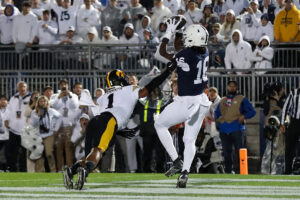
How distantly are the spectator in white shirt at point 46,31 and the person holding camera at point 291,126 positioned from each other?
310 inches

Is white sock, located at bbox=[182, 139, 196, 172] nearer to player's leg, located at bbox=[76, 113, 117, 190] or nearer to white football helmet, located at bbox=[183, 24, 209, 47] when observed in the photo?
player's leg, located at bbox=[76, 113, 117, 190]

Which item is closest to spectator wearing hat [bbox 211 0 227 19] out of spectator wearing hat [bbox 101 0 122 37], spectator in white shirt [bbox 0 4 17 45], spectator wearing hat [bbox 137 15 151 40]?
spectator wearing hat [bbox 137 15 151 40]

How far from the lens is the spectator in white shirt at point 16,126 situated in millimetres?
19859

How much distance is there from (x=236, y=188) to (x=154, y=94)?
6.67 m

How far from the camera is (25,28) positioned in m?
22.5

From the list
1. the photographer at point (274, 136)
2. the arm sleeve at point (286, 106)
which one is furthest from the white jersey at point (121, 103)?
the photographer at point (274, 136)

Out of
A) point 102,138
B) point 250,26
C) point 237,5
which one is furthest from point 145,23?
point 102,138

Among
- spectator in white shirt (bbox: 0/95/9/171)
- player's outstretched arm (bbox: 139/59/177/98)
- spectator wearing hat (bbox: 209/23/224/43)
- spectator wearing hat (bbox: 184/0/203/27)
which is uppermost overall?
spectator wearing hat (bbox: 184/0/203/27)

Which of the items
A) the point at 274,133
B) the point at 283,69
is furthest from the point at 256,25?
the point at 274,133

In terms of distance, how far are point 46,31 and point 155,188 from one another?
1209cm

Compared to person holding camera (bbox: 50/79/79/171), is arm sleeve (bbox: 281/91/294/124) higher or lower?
higher

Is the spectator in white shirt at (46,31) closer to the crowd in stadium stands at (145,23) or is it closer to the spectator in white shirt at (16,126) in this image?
the crowd in stadium stands at (145,23)

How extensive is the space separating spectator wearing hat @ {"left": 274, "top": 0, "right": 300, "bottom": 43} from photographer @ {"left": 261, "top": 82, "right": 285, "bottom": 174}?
7.23 ft

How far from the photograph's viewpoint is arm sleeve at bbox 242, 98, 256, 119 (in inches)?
716
